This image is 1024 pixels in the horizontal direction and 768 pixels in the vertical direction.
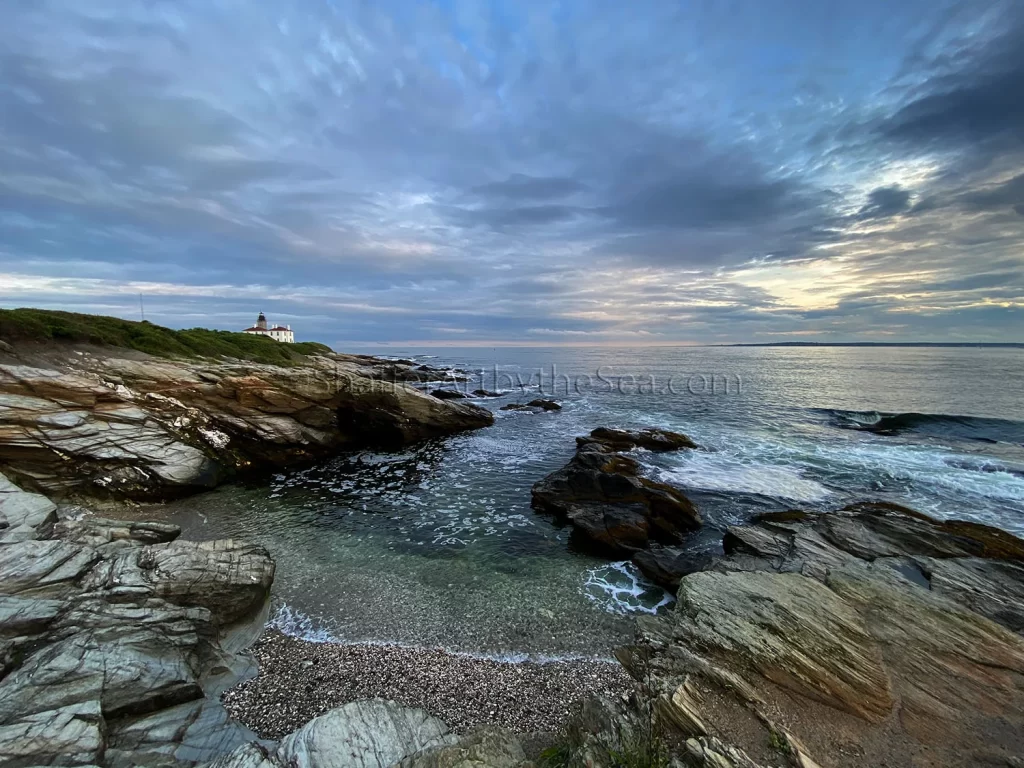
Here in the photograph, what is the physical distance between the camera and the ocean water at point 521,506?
1111 centimetres

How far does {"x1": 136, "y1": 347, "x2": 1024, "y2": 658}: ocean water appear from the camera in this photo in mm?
11109

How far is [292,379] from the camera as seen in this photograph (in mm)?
26594

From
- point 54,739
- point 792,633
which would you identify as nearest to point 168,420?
point 54,739

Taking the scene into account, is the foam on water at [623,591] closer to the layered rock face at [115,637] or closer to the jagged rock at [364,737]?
the jagged rock at [364,737]

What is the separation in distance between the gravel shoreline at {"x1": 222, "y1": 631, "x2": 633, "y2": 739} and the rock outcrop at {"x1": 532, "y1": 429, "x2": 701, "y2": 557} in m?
6.35

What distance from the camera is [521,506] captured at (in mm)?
19250

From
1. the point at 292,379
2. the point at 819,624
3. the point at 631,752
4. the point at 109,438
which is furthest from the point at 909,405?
the point at 109,438

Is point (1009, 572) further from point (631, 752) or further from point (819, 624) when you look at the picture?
point (631, 752)

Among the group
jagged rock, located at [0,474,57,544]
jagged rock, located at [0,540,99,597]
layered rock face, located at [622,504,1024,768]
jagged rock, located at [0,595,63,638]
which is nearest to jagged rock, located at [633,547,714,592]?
layered rock face, located at [622,504,1024,768]

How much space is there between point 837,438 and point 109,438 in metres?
44.2

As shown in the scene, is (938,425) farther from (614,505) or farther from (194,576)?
(194,576)

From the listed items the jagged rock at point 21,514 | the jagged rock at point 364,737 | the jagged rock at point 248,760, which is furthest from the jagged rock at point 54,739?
the jagged rock at point 21,514

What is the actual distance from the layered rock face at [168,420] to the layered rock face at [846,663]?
21313 millimetres

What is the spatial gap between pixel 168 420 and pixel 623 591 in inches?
906
